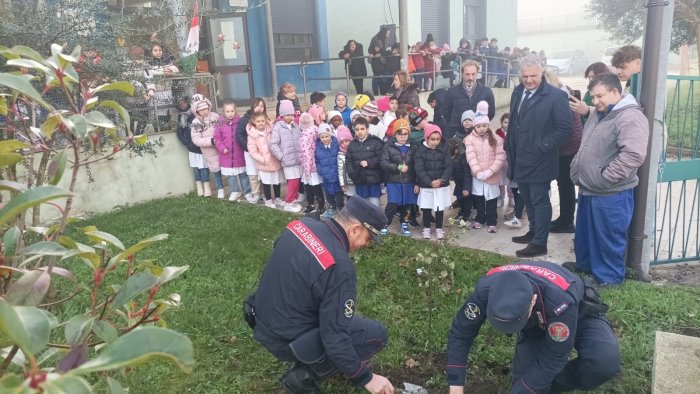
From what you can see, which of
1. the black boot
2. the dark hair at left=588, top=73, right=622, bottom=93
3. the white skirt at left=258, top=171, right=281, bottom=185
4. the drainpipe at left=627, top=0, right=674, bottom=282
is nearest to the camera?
the black boot

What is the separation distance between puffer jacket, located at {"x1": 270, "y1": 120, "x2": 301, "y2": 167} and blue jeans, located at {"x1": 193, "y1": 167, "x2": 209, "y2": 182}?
5.14ft

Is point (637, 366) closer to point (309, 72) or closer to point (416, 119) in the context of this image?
point (416, 119)

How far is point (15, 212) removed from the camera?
1.00 m

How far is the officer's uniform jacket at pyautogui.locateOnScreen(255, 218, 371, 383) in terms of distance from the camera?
9.06 feet

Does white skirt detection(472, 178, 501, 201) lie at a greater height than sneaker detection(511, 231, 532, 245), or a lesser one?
greater

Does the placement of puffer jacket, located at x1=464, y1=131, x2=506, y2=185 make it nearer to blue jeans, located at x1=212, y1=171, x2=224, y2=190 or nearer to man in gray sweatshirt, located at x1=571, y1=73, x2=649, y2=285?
man in gray sweatshirt, located at x1=571, y1=73, x2=649, y2=285

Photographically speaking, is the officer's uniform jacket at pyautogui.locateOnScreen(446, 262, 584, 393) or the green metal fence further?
the green metal fence

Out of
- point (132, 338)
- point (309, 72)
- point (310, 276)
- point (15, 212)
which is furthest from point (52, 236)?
point (309, 72)

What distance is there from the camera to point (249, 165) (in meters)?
7.68

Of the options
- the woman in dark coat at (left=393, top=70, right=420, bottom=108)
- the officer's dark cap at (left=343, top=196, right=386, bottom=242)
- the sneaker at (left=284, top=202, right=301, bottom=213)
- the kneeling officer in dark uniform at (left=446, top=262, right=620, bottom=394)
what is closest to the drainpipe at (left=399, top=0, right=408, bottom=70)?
the woman in dark coat at (left=393, top=70, right=420, bottom=108)

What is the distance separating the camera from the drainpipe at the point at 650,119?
3992 mm

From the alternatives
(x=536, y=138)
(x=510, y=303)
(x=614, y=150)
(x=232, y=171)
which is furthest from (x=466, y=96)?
(x=510, y=303)

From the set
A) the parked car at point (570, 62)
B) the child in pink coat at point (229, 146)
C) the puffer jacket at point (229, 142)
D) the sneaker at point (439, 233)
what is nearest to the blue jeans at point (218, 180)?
the child in pink coat at point (229, 146)

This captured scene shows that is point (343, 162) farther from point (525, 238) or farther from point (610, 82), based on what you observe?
point (610, 82)
